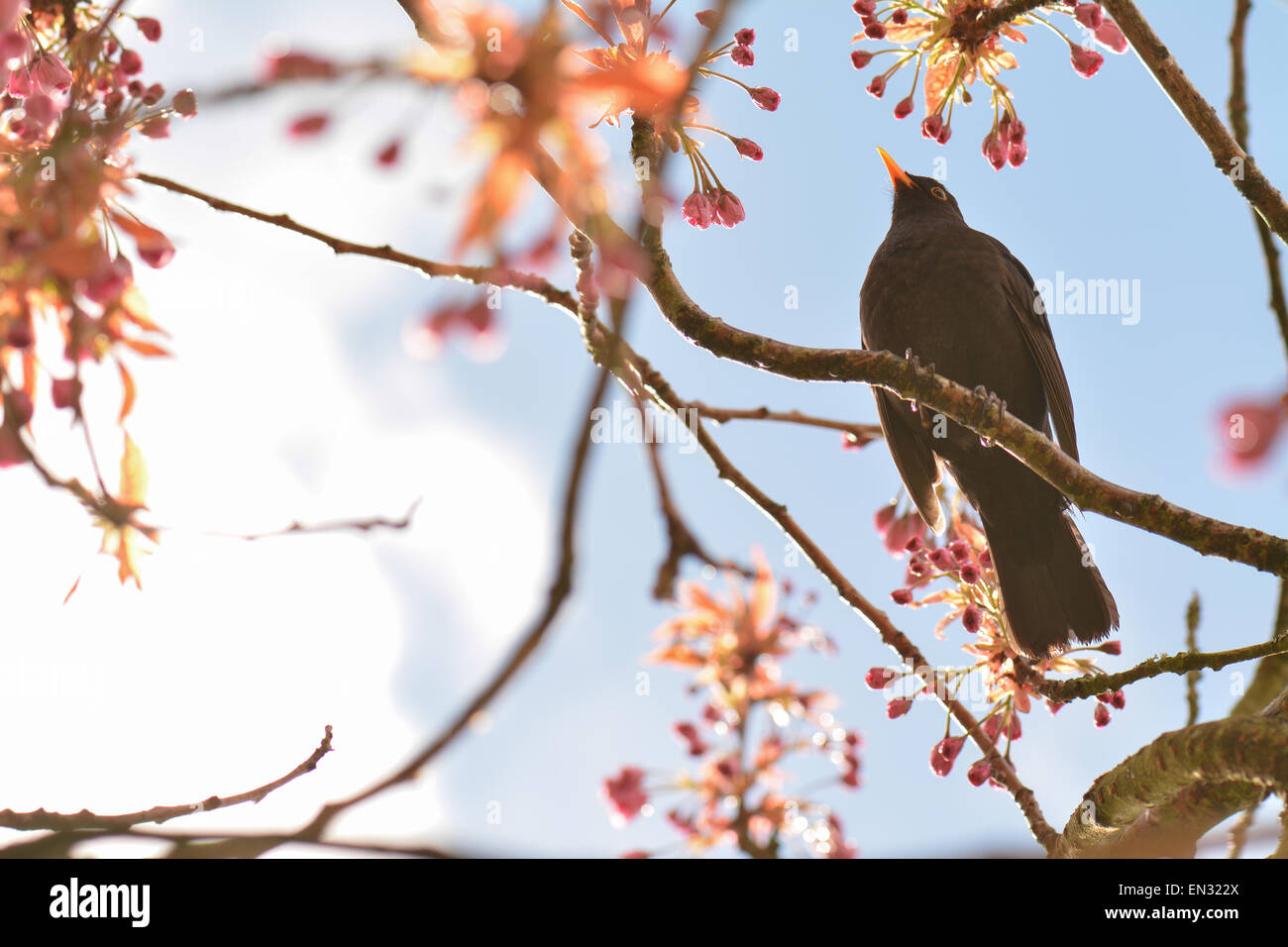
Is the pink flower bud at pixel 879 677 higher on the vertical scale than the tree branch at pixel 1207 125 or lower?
lower

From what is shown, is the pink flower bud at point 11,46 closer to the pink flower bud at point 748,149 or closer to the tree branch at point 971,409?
the tree branch at point 971,409

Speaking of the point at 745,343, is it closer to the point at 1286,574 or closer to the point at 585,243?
the point at 585,243

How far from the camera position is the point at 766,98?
2.86 metres

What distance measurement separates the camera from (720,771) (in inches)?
77.8

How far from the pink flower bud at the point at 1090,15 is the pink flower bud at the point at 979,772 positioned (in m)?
2.06

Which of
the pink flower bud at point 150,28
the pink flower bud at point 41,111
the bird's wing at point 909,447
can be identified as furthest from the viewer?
the bird's wing at point 909,447

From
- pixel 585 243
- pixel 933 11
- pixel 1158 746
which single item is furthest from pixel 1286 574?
pixel 933 11

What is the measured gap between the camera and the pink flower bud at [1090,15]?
268 centimetres

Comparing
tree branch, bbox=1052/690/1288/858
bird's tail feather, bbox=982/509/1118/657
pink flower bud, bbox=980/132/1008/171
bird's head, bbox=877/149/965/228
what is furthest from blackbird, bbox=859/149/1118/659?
tree branch, bbox=1052/690/1288/858

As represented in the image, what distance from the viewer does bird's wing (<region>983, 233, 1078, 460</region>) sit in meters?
3.74

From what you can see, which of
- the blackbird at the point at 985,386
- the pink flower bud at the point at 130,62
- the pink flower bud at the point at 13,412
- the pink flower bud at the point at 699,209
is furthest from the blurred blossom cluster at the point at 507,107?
the blackbird at the point at 985,386

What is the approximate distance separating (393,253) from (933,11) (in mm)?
1760

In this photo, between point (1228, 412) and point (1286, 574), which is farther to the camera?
point (1286, 574)
